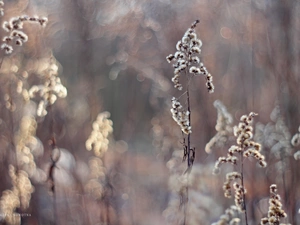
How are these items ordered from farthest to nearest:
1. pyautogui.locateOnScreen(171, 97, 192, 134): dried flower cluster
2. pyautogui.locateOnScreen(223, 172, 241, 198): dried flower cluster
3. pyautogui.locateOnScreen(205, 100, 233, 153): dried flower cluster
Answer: pyautogui.locateOnScreen(205, 100, 233, 153): dried flower cluster, pyautogui.locateOnScreen(223, 172, 241, 198): dried flower cluster, pyautogui.locateOnScreen(171, 97, 192, 134): dried flower cluster

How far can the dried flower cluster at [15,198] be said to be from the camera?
2.28 m

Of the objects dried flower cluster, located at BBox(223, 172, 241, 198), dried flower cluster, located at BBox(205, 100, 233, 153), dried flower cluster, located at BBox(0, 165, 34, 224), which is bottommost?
dried flower cluster, located at BBox(223, 172, 241, 198)

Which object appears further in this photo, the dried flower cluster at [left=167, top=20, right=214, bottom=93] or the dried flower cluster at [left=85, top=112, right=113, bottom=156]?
the dried flower cluster at [left=85, top=112, right=113, bottom=156]

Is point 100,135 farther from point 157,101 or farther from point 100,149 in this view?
point 157,101

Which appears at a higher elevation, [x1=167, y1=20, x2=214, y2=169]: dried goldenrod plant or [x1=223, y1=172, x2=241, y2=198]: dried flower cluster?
[x1=167, y1=20, x2=214, y2=169]: dried goldenrod plant

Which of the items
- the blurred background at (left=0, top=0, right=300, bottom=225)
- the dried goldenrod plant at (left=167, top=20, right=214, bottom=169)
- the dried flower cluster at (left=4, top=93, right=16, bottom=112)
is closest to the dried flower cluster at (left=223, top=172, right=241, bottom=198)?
the dried goldenrod plant at (left=167, top=20, right=214, bottom=169)

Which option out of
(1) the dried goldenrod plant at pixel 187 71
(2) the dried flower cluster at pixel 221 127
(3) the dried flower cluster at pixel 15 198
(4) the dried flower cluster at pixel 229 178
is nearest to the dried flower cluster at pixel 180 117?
(1) the dried goldenrod plant at pixel 187 71

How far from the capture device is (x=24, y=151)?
2.37m

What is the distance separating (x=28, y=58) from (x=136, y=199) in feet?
4.99

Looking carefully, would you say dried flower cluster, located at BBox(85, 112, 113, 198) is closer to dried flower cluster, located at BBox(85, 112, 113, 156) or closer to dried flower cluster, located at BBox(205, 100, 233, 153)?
dried flower cluster, located at BBox(85, 112, 113, 156)

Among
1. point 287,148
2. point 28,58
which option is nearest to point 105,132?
point 287,148

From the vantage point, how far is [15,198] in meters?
2.37

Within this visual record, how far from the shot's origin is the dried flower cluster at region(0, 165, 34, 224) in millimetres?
2279

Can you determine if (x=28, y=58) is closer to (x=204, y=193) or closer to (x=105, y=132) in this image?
(x=105, y=132)
